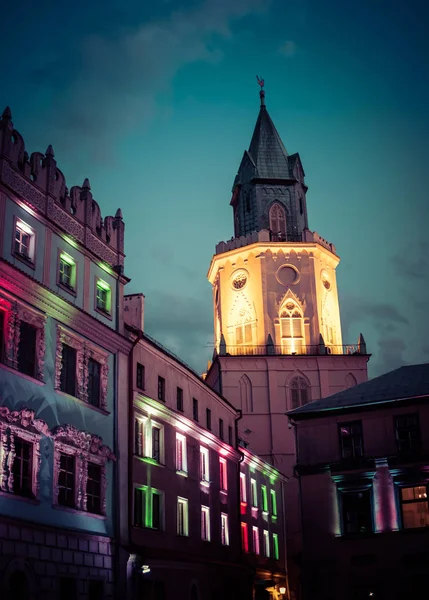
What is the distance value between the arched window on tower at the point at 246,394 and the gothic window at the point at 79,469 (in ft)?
130

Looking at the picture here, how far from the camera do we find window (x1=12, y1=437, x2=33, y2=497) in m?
28.2

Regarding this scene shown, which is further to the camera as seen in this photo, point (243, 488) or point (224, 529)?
point (243, 488)

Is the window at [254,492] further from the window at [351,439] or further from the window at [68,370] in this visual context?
the window at [68,370]

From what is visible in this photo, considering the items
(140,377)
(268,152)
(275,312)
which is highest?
(268,152)

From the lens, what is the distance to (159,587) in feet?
124

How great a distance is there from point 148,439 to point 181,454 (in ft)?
15.7

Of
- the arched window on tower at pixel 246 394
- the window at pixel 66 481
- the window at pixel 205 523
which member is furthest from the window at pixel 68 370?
the arched window on tower at pixel 246 394

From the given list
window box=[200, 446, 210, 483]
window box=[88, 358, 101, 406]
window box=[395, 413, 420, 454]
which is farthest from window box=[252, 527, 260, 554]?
window box=[88, 358, 101, 406]

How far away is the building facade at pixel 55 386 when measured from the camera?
92.9 feet

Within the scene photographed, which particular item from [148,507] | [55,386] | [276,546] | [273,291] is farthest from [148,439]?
[273,291]

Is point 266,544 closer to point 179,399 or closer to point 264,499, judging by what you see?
point 264,499

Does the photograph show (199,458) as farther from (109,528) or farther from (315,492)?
(109,528)

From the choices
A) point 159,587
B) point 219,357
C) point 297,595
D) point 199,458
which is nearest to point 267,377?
point 219,357

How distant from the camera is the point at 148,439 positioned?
129ft
